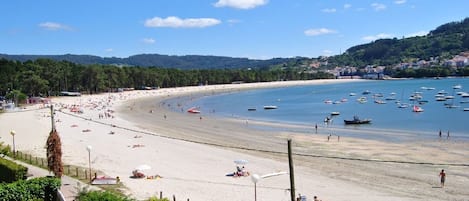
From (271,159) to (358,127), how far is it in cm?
2821

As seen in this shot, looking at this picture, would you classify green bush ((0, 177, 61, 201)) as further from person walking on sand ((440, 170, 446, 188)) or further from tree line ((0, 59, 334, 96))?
tree line ((0, 59, 334, 96))

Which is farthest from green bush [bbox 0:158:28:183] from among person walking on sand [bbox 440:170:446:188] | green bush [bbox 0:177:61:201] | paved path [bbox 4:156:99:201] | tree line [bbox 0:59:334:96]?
tree line [bbox 0:59:334:96]

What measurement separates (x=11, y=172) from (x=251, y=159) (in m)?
18.3

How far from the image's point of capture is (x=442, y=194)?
26328 mm

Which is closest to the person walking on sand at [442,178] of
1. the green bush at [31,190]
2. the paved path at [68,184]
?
the paved path at [68,184]

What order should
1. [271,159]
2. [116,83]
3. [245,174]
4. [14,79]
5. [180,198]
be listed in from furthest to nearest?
[116,83] → [14,79] → [271,159] → [245,174] → [180,198]

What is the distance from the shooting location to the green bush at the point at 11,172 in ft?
82.7

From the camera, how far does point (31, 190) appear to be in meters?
21.5

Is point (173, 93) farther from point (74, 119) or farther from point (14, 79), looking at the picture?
Answer: point (74, 119)

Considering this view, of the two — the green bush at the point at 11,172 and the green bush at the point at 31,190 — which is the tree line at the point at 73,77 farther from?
the green bush at the point at 31,190

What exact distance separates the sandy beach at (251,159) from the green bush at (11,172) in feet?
19.1

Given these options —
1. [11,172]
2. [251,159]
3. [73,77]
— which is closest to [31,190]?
[11,172]

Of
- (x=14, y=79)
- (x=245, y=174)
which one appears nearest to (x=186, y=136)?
(x=245, y=174)

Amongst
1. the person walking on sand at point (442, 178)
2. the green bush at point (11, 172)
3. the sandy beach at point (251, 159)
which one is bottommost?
the sandy beach at point (251, 159)
